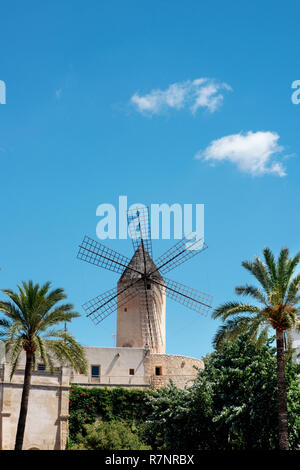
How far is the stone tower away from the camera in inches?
1618

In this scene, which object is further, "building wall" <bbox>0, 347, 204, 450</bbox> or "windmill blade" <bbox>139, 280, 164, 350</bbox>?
"windmill blade" <bbox>139, 280, 164, 350</bbox>

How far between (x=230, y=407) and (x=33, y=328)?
10.4 m

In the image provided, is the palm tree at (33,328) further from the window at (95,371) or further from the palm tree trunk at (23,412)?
the window at (95,371)

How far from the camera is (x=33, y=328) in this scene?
27.1 metres

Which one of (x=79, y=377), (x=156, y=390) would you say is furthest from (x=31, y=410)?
(x=156, y=390)

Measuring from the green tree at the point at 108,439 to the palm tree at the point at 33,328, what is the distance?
5.39 metres

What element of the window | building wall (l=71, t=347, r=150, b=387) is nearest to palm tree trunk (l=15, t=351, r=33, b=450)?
building wall (l=71, t=347, r=150, b=387)

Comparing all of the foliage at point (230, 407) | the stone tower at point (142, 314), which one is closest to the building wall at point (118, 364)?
the stone tower at point (142, 314)

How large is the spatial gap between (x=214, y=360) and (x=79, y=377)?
28.4ft

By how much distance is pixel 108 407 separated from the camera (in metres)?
35.8

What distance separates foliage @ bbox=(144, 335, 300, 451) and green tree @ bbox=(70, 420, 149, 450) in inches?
58.0

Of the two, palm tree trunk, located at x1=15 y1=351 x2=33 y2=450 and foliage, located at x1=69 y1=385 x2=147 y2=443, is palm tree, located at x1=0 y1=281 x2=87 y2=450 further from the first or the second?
foliage, located at x1=69 y1=385 x2=147 y2=443

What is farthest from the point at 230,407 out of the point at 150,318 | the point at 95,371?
the point at 150,318
